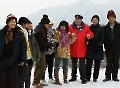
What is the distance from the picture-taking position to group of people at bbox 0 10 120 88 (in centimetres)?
529

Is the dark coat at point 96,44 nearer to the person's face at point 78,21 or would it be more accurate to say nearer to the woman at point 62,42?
the person's face at point 78,21

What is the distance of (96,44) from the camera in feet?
23.8

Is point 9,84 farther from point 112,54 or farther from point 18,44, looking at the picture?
point 112,54

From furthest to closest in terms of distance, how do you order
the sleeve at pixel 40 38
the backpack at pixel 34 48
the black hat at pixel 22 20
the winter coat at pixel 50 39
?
the winter coat at pixel 50 39 < the sleeve at pixel 40 38 < the backpack at pixel 34 48 < the black hat at pixel 22 20

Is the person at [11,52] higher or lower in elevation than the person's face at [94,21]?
lower

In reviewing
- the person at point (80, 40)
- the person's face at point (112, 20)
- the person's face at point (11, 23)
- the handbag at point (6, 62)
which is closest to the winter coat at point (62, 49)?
the person at point (80, 40)

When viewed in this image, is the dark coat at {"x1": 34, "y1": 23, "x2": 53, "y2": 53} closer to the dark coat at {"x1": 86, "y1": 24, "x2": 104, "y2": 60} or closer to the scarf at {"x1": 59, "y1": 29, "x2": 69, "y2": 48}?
the scarf at {"x1": 59, "y1": 29, "x2": 69, "y2": 48}

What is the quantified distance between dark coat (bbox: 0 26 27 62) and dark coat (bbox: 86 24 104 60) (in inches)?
104

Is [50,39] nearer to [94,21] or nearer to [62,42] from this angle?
[62,42]

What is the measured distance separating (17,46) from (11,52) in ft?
0.59

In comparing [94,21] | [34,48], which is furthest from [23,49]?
[94,21]

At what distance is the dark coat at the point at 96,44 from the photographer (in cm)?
726

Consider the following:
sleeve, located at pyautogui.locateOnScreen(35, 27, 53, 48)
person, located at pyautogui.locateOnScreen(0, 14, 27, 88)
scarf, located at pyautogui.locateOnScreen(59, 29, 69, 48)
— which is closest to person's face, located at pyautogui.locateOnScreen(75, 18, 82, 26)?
scarf, located at pyautogui.locateOnScreen(59, 29, 69, 48)

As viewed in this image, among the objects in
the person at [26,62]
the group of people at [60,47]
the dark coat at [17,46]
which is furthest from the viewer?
the person at [26,62]
